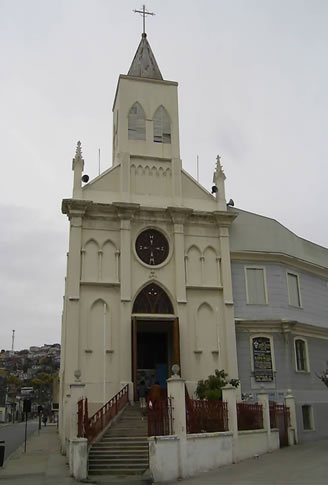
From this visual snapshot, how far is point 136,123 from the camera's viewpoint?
94.0 feet

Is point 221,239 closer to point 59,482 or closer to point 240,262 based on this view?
point 240,262

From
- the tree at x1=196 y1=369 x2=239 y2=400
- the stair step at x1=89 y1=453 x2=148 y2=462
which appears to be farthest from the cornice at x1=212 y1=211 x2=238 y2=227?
→ the stair step at x1=89 y1=453 x2=148 y2=462

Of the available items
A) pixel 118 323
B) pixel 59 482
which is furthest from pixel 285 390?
pixel 59 482

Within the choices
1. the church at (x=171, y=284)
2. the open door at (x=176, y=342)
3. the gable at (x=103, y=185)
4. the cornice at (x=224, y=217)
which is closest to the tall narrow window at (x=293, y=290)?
the church at (x=171, y=284)

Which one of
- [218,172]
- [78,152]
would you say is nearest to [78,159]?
[78,152]

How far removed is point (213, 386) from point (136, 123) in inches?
562

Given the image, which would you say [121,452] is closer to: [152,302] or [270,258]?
[152,302]

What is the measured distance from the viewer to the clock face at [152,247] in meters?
25.9

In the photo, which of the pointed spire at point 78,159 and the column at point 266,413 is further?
the pointed spire at point 78,159

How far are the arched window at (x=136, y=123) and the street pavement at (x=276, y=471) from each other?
16777mm

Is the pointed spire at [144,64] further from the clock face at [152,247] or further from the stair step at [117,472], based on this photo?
the stair step at [117,472]

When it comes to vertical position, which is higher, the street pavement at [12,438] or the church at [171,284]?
the church at [171,284]

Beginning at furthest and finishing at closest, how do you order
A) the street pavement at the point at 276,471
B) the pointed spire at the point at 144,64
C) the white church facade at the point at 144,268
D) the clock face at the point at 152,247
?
the pointed spire at the point at 144,64
the clock face at the point at 152,247
the white church facade at the point at 144,268
the street pavement at the point at 276,471

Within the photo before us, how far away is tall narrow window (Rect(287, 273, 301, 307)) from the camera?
90.9 feet
